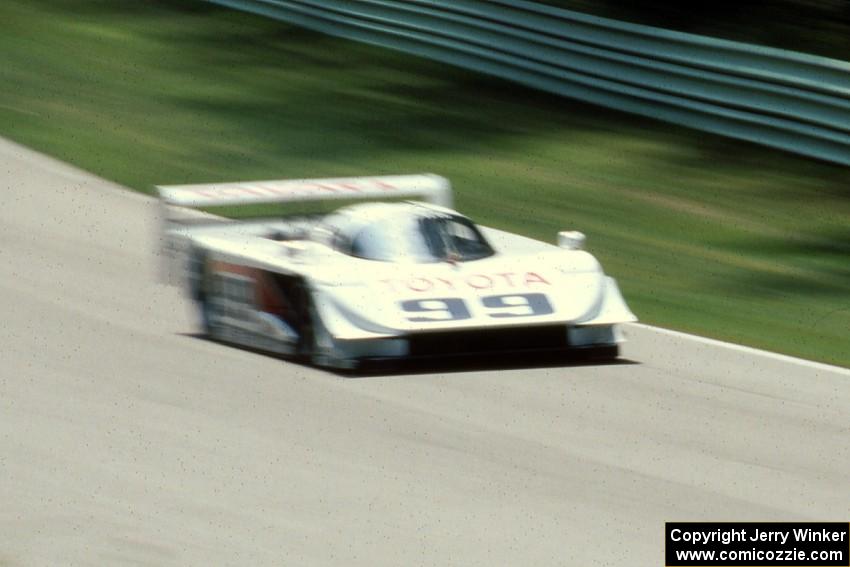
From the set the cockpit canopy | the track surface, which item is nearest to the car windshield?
the cockpit canopy

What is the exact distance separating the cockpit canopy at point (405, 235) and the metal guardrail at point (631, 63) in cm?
606

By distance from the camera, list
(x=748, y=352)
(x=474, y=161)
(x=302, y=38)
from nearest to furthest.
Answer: (x=748, y=352) < (x=474, y=161) < (x=302, y=38)

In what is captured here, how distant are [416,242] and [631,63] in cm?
772

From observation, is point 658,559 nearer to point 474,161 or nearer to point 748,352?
point 748,352

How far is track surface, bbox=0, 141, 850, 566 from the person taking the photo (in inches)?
271

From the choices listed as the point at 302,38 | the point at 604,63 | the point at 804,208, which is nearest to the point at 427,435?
the point at 804,208

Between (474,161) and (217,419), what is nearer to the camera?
(217,419)

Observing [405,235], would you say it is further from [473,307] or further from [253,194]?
[253,194]

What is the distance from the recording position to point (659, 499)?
295 inches

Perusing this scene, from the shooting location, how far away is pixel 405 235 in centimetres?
988

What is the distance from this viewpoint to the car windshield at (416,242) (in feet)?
32.1

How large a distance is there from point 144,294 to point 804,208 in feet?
20.5

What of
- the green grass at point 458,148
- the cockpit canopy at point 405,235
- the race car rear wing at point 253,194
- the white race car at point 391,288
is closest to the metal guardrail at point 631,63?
the green grass at point 458,148

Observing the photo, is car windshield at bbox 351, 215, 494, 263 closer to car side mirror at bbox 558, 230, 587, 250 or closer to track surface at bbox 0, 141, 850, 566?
car side mirror at bbox 558, 230, 587, 250
